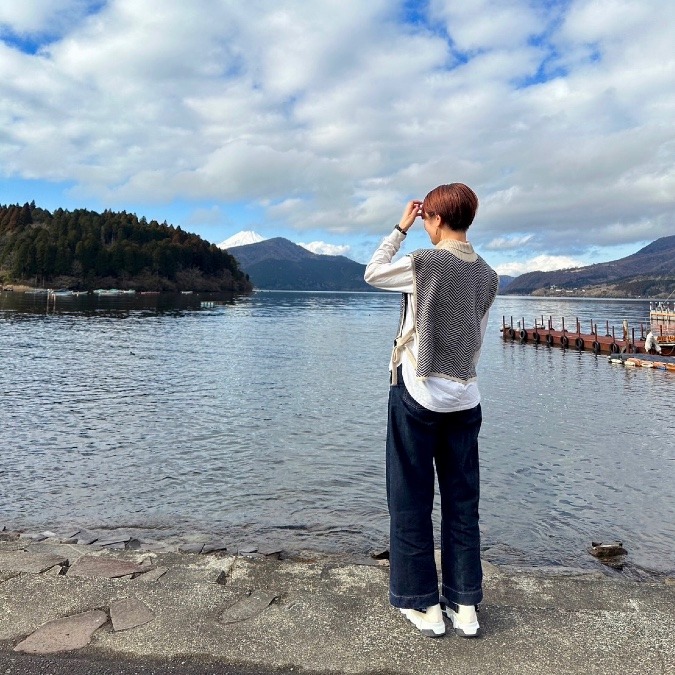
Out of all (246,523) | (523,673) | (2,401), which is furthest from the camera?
(2,401)

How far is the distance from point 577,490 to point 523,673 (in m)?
9.87

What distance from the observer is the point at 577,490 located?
12.0 meters

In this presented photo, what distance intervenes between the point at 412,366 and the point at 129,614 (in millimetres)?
2513

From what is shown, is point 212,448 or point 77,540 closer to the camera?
point 77,540

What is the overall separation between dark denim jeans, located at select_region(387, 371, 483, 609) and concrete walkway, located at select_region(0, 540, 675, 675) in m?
0.26

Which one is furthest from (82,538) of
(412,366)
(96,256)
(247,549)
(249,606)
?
(96,256)

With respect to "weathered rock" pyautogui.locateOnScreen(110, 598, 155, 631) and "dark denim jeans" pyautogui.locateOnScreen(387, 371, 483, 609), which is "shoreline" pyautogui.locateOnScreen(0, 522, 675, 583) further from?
"dark denim jeans" pyautogui.locateOnScreen(387, 371, 483, 609)

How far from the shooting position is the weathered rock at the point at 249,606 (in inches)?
147

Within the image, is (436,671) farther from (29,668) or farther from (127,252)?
(127,252)

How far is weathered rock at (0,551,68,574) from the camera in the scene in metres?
4.84

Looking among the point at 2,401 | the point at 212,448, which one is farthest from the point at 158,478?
the point at 2,401

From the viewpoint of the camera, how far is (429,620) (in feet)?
11.7

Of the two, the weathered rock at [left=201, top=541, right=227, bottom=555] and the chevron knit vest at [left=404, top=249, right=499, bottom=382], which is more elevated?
the chevron knit vest at [left=404, top=249, right=499, bottom=382]

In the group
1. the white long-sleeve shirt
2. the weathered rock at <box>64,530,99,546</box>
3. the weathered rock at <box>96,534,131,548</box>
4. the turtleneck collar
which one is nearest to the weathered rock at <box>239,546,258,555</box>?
the weathered rock at <box>96,534,131,548</box>
